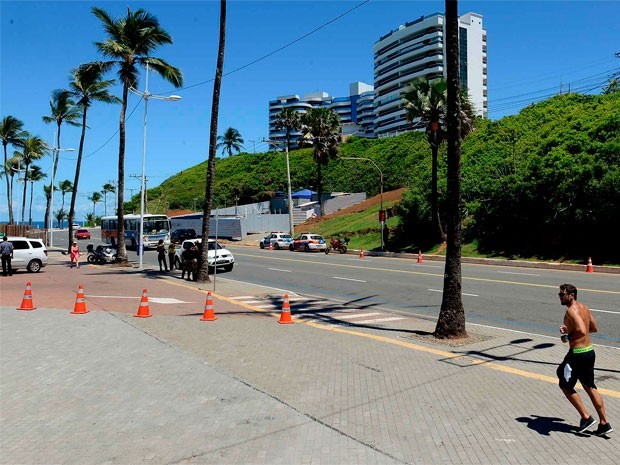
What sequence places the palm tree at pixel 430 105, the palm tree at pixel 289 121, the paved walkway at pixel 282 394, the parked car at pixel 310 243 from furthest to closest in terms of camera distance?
the palm tree at pixel 289 121, the parked car at pixel 310 243, the palm tree at pixel 430 105, the paved walkway at pixel 282 394

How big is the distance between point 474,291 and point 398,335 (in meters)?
7.68

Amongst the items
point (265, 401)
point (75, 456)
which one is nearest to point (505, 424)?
point (265, 401)

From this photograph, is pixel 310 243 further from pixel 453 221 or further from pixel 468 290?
pixel 453 221

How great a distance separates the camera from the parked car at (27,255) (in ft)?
91.5

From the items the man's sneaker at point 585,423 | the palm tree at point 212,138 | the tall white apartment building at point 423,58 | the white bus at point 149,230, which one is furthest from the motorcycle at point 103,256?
the tall white apartment building at point 423,58

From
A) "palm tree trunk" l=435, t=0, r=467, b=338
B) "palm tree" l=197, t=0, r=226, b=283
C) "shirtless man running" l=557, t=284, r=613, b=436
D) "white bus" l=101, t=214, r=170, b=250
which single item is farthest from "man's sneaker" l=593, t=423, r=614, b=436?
"white bus" l=101, t=214, r=170, b=250

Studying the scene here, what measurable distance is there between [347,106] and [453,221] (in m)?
176

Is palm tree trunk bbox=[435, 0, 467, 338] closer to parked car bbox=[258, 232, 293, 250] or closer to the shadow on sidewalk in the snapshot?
the shadow on sidewalk

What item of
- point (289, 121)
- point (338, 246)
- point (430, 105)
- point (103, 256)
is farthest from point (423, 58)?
point (103, 256)

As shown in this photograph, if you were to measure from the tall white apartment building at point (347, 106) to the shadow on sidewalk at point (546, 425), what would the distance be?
148916mm

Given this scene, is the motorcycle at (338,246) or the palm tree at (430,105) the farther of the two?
the motorcycle at (338,246)

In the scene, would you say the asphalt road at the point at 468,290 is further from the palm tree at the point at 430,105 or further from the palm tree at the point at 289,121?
the palm tree at the point at 289,121

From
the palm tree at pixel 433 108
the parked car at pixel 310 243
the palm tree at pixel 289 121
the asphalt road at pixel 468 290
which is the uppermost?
the palm tree at pixel 289 121

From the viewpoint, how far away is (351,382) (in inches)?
313
